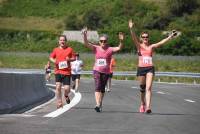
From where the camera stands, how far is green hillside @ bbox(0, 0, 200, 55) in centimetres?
8494

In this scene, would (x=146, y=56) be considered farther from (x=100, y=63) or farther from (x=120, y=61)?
(x=120, y=61)

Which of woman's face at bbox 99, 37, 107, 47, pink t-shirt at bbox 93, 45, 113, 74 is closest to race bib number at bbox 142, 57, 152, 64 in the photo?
pink t-shirt at bbox 93, 45, 113, 74

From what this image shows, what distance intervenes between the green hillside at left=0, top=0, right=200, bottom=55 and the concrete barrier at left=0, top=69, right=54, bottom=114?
5376 centimetres

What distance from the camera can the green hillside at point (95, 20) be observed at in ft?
279

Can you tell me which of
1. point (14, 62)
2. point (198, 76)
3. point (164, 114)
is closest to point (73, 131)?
point (164, 114)

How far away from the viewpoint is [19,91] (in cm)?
2138

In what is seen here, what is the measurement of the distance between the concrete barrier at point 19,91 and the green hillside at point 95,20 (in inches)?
2117

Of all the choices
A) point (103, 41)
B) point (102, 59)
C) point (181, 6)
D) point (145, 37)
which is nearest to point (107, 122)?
point (145, 37)

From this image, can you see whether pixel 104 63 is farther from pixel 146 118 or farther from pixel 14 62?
pixel 14 62

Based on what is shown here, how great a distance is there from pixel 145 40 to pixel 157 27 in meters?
75.4

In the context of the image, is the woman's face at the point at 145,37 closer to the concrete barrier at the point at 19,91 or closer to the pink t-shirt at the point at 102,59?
the pink t-shirt at the point at 102,59

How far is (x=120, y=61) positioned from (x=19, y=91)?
50478mm

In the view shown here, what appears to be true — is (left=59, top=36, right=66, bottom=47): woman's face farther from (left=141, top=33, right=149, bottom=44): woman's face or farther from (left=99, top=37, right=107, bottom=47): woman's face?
(left=141, top=33, right=149, bottom=44): woman's face

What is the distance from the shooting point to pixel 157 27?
307 feet
